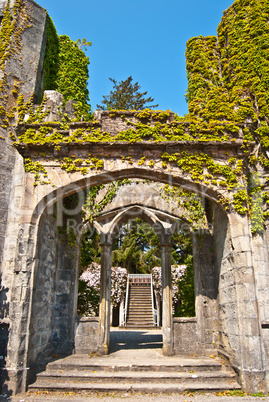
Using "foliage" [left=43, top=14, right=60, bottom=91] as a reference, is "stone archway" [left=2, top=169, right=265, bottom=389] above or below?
below

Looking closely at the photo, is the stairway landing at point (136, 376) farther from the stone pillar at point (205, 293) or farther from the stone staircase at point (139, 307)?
the stone staircase at point (139, 307)

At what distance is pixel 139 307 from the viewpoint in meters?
16.7


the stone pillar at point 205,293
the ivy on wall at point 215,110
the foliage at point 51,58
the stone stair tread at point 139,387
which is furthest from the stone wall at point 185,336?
the foliage at point 51,58

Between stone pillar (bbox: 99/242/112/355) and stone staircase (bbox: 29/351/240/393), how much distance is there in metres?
0.98

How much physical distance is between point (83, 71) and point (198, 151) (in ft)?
17.9

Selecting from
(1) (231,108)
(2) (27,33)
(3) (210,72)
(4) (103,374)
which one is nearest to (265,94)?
(1) (231,108)

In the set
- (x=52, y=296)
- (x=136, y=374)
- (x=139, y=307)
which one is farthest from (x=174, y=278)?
(x=136, y=374)

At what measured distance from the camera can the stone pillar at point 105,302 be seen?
26.4 feet

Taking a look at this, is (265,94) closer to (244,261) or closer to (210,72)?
(210,72)

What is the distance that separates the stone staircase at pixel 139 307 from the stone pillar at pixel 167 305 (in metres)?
7.44

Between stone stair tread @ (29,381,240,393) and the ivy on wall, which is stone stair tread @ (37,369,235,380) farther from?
the ivy on wall

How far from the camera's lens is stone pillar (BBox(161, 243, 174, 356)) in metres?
7.92

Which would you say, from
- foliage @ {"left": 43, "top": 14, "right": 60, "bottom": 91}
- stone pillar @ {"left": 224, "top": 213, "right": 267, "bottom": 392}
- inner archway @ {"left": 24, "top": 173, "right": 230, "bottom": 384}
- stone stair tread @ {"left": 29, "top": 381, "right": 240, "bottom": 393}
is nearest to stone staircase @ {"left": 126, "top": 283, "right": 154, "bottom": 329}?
inner archway @ {"left": 24, "top": 173, "right": 230, "bottom": 384}

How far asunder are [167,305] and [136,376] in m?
2.38
